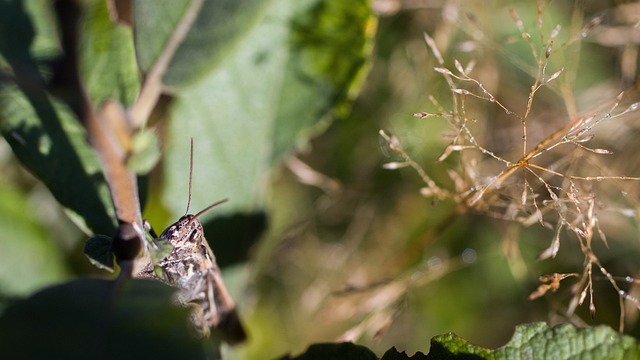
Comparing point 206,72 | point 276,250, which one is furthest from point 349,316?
point 206,72

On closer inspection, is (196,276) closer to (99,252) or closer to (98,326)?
(99,252)

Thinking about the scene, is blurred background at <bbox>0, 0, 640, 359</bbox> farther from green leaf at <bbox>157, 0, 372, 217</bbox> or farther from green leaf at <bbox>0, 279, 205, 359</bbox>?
green leaf at <bbox>0, 279, 205, 359</bbox>

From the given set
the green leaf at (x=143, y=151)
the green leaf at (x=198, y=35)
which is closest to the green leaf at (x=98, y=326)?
the green leaf at (x=143, y=151)

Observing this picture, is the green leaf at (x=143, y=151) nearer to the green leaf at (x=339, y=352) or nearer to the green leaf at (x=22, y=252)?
the green leaf at (x=339, y=352)

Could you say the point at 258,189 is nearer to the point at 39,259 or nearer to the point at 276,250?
the point at 276,250

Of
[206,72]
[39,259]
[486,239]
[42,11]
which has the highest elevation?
[42,11]

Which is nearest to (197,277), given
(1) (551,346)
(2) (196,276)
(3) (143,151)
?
(2) (196,276)

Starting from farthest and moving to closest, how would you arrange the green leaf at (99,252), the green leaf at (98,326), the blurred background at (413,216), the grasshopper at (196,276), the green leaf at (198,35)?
the blurred background at (413,216), the green leaf at (198,35), the grasshopper at (196,276), the green leaf at (99,252), the green leaf at (98,326)
